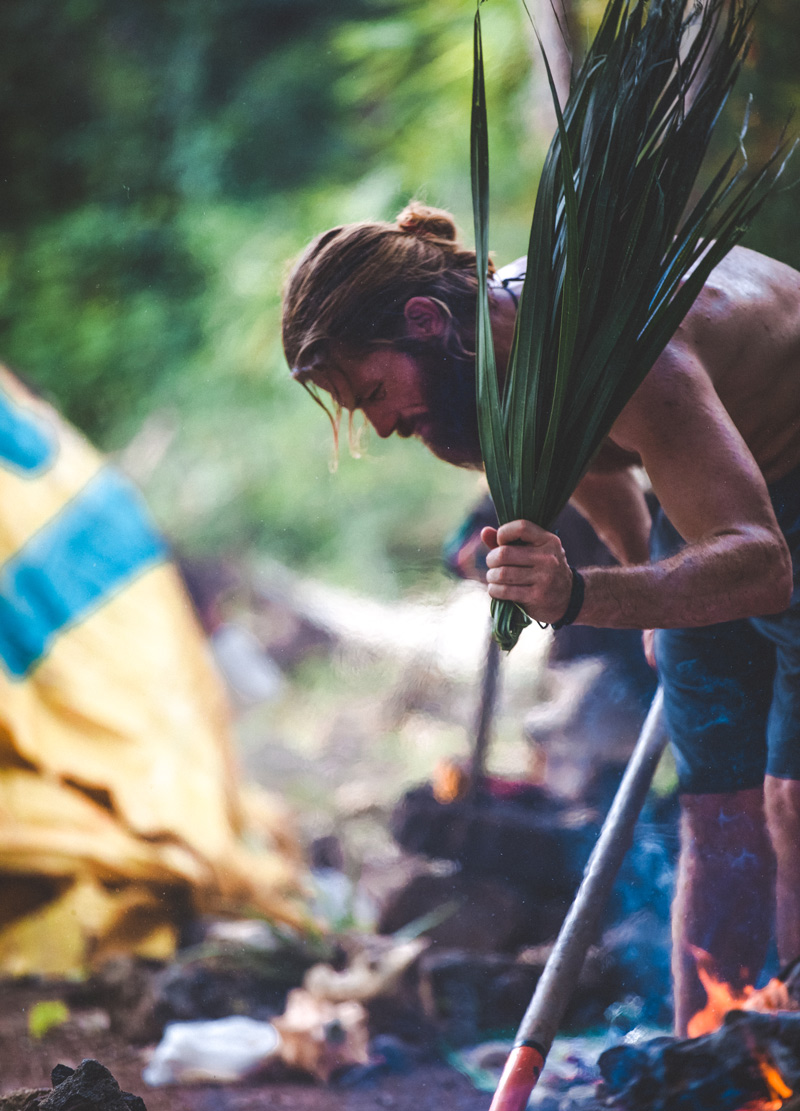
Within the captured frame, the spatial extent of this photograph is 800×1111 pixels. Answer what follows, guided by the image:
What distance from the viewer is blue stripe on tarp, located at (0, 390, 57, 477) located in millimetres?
2998

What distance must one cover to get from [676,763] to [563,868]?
357mm

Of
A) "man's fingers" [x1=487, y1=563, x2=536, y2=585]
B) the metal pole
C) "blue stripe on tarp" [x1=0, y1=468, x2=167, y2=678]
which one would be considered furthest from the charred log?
"blue stripe on tarp" [x1=0, y1=468, x2=167, y2=678]

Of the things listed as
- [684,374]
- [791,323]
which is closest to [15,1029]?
[684,374]

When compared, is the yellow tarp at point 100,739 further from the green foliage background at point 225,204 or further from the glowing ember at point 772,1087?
the glowing ember at point 772,1087

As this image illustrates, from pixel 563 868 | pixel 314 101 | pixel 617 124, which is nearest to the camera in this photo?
pixel 617 124

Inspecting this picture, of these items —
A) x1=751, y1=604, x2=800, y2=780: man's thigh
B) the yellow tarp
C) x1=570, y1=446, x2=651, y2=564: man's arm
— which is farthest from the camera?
the yellow tarp

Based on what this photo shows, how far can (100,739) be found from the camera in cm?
286

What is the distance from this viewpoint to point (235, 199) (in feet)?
9.14

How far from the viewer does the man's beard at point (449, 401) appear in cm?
171

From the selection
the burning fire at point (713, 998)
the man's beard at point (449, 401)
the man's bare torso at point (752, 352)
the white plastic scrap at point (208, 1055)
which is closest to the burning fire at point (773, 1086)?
the burning fire at point (713, 998)

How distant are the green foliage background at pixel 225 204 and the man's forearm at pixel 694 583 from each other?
1.12m

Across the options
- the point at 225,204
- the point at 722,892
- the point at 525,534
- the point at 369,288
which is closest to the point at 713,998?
the point at 722,892

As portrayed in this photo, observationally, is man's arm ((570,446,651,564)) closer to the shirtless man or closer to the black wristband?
the shirtless man

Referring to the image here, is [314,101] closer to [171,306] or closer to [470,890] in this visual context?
[171,306]
